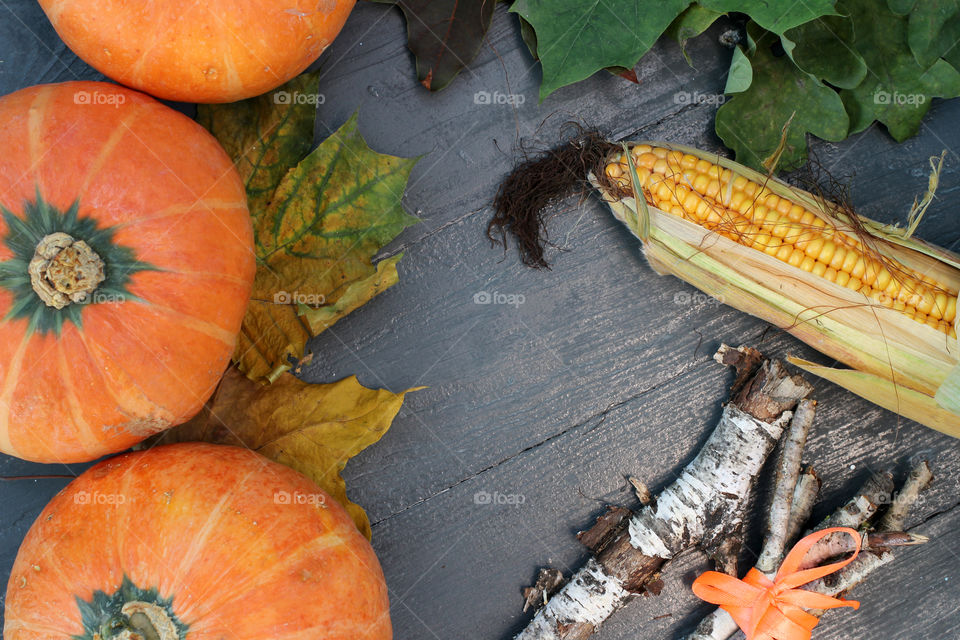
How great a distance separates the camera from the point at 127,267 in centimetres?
104

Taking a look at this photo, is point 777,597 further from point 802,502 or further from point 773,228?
point 773,228

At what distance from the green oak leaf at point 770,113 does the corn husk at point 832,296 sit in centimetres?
6

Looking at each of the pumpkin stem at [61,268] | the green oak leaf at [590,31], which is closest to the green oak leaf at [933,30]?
the green oak leaf at [590,31]

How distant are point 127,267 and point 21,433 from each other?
12.4 inches

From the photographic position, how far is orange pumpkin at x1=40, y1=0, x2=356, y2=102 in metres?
1.05

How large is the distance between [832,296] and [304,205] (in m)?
1.06

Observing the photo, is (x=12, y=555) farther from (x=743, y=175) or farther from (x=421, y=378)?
(x=743, y=175)

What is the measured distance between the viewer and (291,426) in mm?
1306

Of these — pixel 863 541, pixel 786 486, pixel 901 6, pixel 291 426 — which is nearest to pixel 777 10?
pixel 901 6

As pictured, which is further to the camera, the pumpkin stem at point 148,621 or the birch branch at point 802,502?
the birch branch at point 802,502

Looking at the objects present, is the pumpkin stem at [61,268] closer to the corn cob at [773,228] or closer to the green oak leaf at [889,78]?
the corn cob at [773,228]

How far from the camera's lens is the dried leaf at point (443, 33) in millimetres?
1327

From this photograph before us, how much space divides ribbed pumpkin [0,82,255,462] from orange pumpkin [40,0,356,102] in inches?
2.8

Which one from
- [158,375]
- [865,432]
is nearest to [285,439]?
[158,375]
